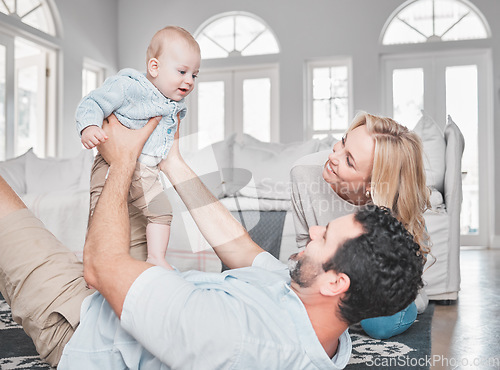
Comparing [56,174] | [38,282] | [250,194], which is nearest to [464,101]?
[250,194]

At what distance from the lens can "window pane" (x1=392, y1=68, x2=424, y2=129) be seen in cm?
603

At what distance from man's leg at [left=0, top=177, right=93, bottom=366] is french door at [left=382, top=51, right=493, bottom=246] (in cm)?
530

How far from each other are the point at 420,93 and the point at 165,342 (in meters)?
5.73

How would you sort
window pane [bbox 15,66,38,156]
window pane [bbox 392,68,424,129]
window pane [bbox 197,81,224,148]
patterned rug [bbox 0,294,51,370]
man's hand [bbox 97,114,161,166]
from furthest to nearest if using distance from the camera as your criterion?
1. window pane [bbox 197,81,224,148]
2. window pane [bbox 392,68,424,129]
3. window pane [bbox 15,66,38,156]
4. patterned rug [bbox 0,294,51,370]
5. man's hand [bbox 97,114,161,166]

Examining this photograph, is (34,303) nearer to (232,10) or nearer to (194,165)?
(194,165)

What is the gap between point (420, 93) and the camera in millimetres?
6039

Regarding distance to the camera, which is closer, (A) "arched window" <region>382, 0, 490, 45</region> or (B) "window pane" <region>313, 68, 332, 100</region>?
(A) "arched window" <region>382, 0, 490, 45</region>

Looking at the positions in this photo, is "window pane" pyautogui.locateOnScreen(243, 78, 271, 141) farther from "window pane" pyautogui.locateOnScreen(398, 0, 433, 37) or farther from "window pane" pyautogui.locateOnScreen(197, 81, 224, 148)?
"window pane" pyautogui.locateOnScreen(398, 0, 433, 37)

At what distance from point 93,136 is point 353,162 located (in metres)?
0.81

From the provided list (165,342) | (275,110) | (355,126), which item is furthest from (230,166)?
(165,342)

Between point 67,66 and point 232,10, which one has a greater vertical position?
point 232,10

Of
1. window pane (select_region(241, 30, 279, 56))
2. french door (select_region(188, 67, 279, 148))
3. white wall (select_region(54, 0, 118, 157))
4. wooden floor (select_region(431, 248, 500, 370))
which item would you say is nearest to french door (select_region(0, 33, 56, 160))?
white wall (select_region(54, 0, 118, 157))

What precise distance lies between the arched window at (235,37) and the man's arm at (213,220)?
4.99 m

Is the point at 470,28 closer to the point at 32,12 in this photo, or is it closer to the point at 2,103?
the point at 32,12
